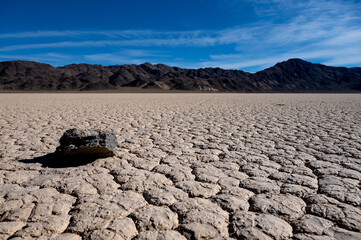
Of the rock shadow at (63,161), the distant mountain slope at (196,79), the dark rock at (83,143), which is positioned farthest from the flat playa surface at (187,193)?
the distant mountain slope at (196,79)

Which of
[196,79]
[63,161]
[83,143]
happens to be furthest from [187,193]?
[196,79]

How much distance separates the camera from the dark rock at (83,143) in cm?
244

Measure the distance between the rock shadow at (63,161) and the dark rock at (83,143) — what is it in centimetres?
3

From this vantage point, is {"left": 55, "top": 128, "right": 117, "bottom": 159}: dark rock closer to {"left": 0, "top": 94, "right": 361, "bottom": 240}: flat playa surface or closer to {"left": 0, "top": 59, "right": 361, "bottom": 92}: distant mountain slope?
{"left": 0, "top": 94, "right": 361, "bottom": 240}: flat playa surface

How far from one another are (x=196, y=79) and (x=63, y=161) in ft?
297

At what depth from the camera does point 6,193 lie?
1.84m

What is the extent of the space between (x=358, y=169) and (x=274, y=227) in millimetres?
1558

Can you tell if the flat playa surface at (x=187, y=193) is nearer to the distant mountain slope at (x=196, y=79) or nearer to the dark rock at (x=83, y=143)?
the dark rock at (x=83, y=143)

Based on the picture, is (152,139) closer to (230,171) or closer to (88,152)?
(88,152)

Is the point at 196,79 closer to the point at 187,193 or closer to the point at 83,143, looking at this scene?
the point at 83,143

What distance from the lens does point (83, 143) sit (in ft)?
8.13

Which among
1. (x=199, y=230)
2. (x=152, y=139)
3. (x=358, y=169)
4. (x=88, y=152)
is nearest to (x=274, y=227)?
(x=199, y=230)

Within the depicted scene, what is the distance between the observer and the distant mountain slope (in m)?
76.8

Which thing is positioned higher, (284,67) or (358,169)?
(284,67)
